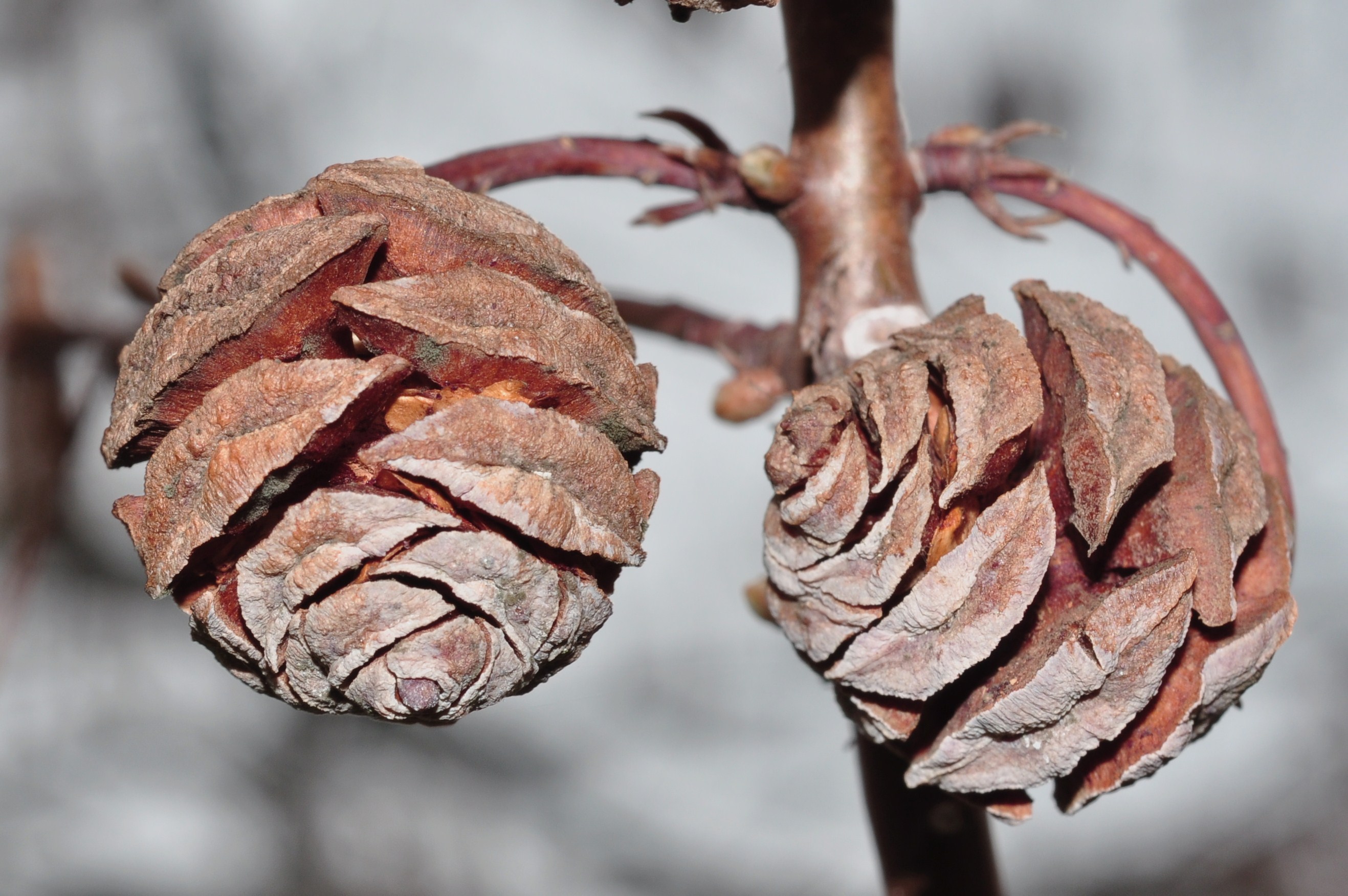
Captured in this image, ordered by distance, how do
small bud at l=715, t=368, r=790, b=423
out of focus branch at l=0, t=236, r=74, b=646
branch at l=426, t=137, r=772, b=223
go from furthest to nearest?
out of focus branch at l=0, t=236, r=74, b=646, small bud at l=715, t=368, r=790, b=423, branch at l=426, t=137, r=772, b=223

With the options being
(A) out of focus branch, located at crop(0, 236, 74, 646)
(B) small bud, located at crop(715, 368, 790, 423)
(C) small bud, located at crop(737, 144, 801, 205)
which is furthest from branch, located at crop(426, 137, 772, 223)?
(A) out of focus branch, located at crop(0, 236, 74, 646)

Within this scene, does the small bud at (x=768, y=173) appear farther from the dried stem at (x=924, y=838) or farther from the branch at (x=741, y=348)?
the dried stem at (x=924, y=838)

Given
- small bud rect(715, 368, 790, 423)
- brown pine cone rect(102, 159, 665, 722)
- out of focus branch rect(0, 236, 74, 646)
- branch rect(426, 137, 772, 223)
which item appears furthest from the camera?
out of focus branch rect(0, 236, 74, 646)

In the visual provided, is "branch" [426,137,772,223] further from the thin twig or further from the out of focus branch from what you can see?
the out of focus branch

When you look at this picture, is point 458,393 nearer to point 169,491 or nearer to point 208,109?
point 169,491

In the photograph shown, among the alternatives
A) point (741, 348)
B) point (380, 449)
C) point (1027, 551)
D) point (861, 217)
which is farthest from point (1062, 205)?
point (380, 449)

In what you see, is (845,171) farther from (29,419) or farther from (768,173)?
(29,419)
